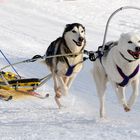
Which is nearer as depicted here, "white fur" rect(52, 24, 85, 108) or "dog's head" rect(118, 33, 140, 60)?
"dog's head" rect(118, 33, 140, 60)

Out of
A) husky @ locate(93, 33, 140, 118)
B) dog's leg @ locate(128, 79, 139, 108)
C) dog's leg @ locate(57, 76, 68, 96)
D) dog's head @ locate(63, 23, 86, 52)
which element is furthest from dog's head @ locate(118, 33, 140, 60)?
dog's leg @ locate(57, 76, 68, 96)

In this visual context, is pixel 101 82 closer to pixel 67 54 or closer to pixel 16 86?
pixel 67 54

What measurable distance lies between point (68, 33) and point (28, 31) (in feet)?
27.8

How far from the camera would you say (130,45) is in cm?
464

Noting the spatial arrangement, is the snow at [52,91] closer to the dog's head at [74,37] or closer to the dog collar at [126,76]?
the dog collar at [126,76]

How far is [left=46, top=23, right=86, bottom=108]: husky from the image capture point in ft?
18.6

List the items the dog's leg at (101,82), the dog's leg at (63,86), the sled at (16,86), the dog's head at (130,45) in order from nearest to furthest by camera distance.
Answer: the dog's head at (130,45), the dog's leg at (101,82), the dog's leg at (63,86), the sled at (16,86)

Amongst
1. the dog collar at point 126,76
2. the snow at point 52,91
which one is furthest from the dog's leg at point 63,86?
the dog collar at point 126,76

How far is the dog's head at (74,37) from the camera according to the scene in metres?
5.65

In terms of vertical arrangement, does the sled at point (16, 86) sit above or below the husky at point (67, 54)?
below

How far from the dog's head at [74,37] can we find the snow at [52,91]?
2.60 feet

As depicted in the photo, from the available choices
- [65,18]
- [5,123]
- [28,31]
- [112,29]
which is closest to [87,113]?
[5,123]

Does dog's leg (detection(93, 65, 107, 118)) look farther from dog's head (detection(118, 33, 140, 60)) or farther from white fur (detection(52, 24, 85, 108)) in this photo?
dog's head (detection(118, 33, 140, 60))

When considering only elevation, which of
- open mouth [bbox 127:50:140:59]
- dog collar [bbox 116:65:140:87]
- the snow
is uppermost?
open mouth [bbox 127:50:140:59]
